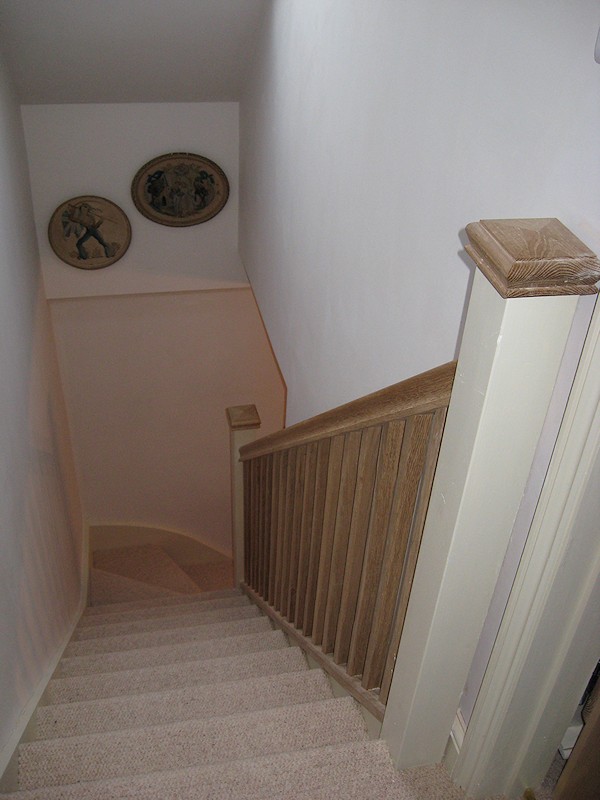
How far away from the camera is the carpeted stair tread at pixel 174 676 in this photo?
2.28m

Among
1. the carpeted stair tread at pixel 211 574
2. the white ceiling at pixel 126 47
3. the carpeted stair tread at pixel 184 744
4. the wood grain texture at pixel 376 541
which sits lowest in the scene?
the carpeted stair tread at pixel 211 574

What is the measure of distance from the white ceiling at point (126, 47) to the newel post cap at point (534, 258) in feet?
9.16

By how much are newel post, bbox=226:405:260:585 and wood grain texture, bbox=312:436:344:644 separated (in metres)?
1.61

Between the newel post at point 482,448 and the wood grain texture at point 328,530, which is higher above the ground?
the newel post at point 482,448

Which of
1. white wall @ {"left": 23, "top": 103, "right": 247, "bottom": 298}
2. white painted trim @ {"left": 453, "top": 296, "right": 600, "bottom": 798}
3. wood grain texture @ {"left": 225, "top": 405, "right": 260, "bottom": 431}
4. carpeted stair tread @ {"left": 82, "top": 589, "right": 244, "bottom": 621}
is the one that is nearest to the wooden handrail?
white painted trim @ {"left": 453, "top": 296, "right": 600, "bottom": 798}

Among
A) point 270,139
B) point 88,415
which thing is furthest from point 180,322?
point 270,139

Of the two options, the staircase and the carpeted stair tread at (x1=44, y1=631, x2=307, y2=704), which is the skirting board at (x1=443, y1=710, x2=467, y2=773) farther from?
the carpeted stair tread at (x1=44, y1=631, x2=307, y2=704)

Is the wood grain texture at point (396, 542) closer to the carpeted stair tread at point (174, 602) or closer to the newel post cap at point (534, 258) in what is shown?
the newel post cap at point (534, 258)

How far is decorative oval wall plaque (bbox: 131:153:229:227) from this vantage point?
14.6ft

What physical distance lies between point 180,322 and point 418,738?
168 inches

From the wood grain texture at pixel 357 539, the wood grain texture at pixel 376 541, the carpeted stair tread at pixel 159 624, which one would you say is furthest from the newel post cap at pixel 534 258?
the carpeted stair tread at pixel 159 624

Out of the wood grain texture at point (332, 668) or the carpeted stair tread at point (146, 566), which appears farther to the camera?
the carpeted stair tread at point (146, 566)

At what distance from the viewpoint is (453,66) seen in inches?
51.1

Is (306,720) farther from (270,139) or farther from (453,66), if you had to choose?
(270,139)
